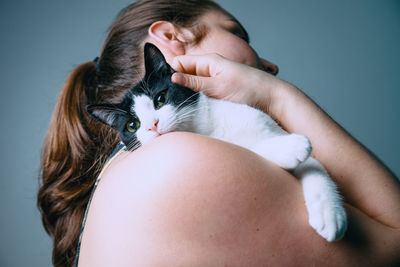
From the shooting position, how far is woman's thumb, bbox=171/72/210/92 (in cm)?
88

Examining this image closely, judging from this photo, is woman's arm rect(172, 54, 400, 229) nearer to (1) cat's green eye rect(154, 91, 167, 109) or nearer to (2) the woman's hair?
(1) cat's green eye rect(154, 91, 167, 109)

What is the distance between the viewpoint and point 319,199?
0.62 metres

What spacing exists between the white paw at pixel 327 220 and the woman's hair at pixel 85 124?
0.95m

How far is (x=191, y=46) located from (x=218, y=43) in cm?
13

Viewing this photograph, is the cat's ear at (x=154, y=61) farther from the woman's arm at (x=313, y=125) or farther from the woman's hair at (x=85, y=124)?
the woman's hair at (x=85, y=124)

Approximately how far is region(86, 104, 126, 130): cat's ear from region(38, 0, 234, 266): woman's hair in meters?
0.19

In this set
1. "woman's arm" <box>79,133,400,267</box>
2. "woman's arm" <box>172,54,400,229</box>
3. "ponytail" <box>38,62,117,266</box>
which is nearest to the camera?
"woman's arm" <box>79,133,400,267</box>

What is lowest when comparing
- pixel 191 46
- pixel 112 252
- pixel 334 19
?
pixel 112 252

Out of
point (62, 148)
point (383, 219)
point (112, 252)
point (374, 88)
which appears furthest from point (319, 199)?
point (374, 88)

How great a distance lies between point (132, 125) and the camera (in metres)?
1.02

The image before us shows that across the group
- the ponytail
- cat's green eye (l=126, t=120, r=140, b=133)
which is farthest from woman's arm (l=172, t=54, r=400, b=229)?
the ponytail

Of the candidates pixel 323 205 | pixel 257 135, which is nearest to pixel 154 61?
pixel 257 135

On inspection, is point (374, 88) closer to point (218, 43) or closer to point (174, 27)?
point (218, 43)

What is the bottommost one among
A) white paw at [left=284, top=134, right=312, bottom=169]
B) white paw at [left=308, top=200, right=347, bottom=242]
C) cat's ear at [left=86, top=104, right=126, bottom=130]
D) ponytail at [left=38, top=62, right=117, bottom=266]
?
ponytail at [left=38, top=62, right=117, bottom=266]
